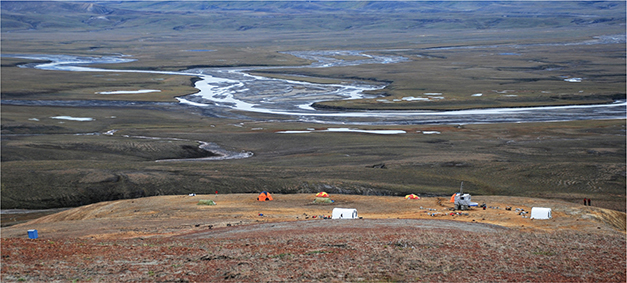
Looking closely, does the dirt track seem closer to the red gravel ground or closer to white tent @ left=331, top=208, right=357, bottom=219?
white tent @ left=331, top=208, right=357, bottom=219

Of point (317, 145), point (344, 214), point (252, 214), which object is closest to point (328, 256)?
point (344, 214)

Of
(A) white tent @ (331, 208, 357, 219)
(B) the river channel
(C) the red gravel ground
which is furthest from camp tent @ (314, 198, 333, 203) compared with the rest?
(B) the river channel

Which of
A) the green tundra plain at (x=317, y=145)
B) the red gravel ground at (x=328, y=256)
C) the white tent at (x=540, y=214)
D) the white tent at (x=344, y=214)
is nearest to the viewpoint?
the red gravel ground at (x=328, y=256)

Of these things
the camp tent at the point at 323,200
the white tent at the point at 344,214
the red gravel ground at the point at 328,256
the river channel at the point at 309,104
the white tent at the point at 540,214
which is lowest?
the river channel at the point at 309,104

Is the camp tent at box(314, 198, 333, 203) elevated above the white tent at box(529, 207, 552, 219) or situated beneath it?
situated beneath

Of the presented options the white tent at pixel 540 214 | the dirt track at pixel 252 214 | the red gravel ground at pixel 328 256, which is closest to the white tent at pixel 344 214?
the dirt track at pixel 252 214

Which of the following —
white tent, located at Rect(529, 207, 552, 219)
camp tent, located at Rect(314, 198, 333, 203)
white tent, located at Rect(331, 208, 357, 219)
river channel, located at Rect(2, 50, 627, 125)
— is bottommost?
river channel, located at Rect(2, 50, 627, 125)

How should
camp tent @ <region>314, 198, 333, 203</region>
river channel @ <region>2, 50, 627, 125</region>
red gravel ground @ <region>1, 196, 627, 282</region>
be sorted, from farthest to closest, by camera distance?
river channel @ <region>2, 50, 627, 125</region>
camp tent @ <region>314, 198, 333, 203</region>
red gravel ground @ <region>1, 196, 627, 282</region>

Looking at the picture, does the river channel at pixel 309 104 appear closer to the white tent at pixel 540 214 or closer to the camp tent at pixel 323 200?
the camp tent at pixel 323 200

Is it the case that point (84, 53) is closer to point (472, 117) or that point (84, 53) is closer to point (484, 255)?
point (472, 117)

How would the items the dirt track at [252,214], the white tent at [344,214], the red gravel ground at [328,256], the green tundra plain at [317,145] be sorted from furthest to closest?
the green tundra plain at [317,145]
the white tent at [344,214]
the dirt track at [252,214]
the red gravel ground at [328,256]
